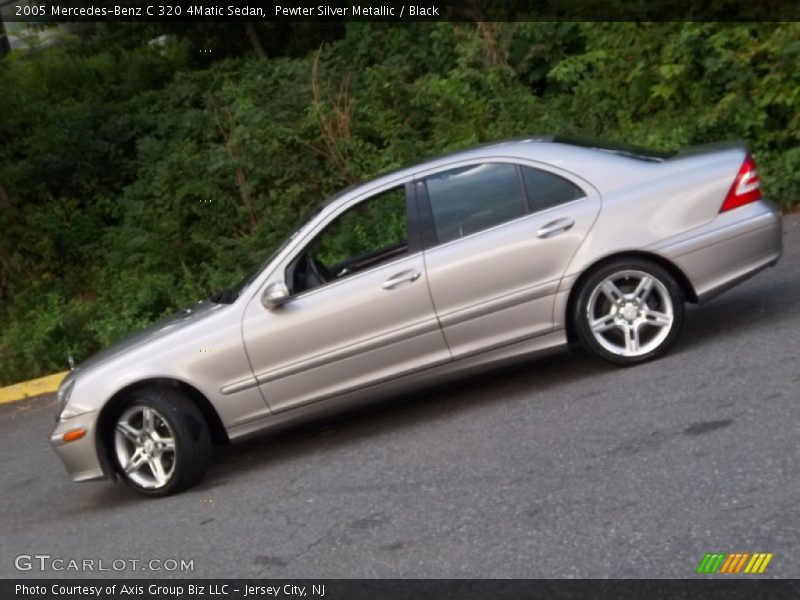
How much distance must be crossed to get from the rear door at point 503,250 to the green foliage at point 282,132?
5462 millimetres

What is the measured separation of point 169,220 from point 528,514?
376 inches

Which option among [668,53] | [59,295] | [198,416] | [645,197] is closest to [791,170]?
[668,53]

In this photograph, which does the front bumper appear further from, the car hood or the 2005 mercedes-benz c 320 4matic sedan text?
the car hood

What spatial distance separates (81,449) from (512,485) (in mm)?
2800

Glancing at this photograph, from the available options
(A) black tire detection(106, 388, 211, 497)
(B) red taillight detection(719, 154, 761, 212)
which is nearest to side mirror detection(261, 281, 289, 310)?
(A) black tire detection(106, 388, 211, 497)

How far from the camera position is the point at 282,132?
573 inches

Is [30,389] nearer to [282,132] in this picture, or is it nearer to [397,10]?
[282,132]

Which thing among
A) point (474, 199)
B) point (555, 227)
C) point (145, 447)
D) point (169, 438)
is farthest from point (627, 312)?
point (145, 447)

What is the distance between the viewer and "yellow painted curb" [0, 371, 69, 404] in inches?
447

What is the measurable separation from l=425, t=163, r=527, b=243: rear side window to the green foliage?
5403 millimetres

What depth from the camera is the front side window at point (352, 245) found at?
24.8 feet

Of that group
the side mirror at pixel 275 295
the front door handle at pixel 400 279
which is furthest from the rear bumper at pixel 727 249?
the side mirror at pixel 275 295
